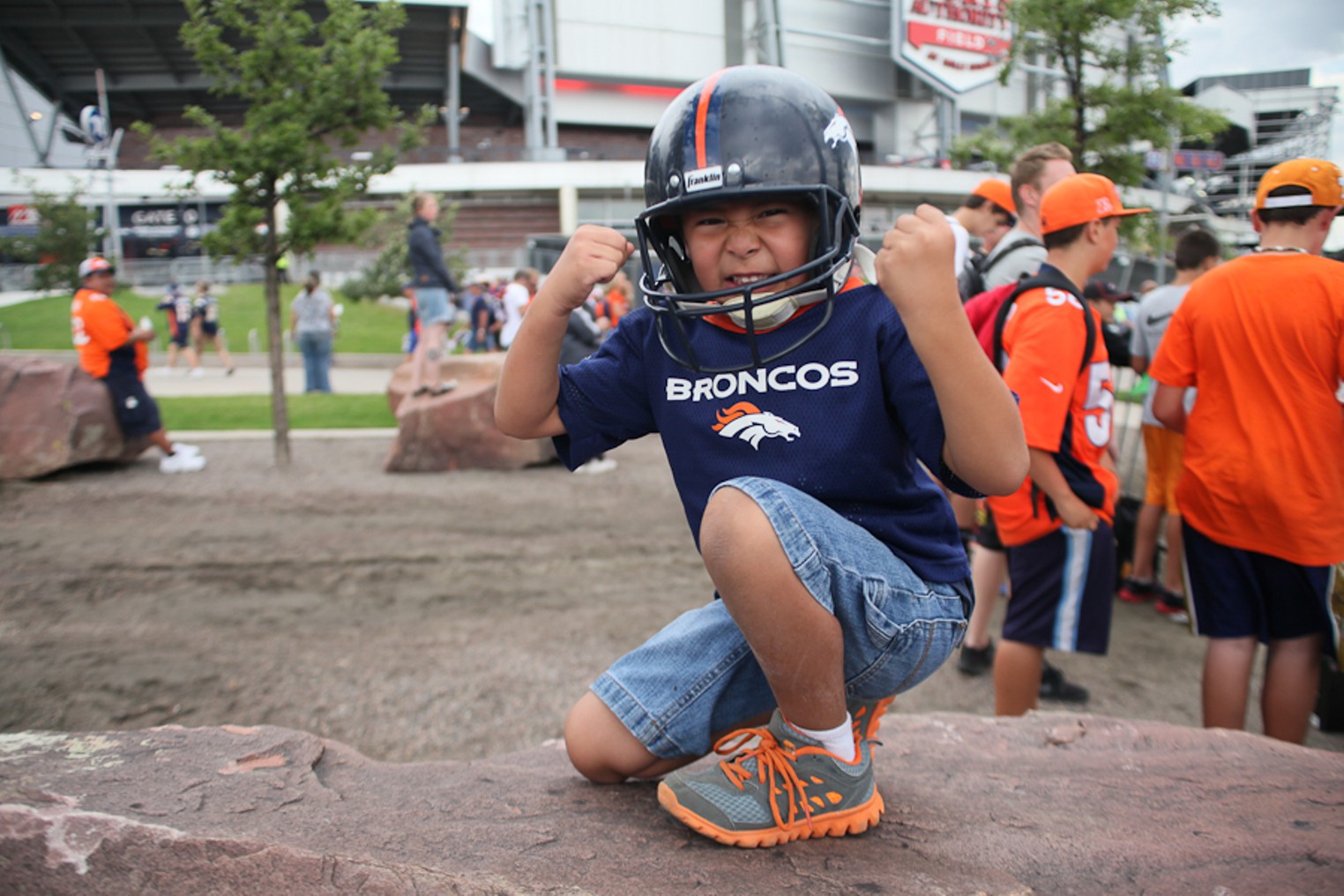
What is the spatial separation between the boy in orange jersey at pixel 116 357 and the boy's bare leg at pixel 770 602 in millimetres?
8327

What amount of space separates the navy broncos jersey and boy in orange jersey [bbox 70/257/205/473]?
805cm

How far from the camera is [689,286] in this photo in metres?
2.23

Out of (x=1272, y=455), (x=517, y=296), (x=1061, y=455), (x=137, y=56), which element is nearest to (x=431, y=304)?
(x=517, y=296)

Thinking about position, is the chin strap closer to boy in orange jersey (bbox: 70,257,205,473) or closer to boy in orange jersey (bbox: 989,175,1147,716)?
boy in orange jersey (bbox: 989,175,1147,716)

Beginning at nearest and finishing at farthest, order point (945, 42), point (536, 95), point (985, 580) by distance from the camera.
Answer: point (985, 580), point (536, 95), point (945, 42)

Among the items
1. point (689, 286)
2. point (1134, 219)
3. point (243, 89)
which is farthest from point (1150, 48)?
point (689, 286)

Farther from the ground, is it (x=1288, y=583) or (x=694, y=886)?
(x=1288, y=583)

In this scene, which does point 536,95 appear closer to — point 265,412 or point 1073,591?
point 265,412

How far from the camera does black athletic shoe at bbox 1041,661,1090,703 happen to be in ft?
13.6

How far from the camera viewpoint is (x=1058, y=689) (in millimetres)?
4184

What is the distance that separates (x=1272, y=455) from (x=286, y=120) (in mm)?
8282

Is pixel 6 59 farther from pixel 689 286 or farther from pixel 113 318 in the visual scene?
pixel 689 286

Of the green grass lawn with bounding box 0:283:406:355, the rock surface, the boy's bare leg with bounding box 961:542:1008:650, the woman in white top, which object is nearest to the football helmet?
the rock surface

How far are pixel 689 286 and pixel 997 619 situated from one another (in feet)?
12.2
